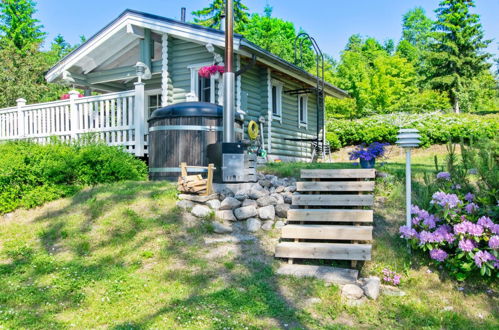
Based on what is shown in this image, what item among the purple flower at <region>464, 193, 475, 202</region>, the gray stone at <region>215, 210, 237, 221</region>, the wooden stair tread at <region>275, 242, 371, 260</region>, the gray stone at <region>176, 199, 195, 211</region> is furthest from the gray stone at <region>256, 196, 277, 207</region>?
the purple flower at <region>464, 193, 475, 202</region>

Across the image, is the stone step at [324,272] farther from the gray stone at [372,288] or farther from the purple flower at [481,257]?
the purple flower at [481,257]

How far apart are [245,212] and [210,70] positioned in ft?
16.6

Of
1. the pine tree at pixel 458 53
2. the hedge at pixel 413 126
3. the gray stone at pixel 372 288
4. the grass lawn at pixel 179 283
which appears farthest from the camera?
the pine tree at pixel 458 53

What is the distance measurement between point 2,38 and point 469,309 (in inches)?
1321

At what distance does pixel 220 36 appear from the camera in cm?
936

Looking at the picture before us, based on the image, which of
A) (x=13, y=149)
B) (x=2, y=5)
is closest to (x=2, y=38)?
(x=2, y=5)

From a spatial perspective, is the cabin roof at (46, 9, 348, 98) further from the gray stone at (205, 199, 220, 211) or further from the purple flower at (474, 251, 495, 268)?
the purple flower at (474, 251, 495, 268)

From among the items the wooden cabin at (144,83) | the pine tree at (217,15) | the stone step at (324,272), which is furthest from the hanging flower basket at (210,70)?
the pine tree at (217,15)

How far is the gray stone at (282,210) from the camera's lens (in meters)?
5.60

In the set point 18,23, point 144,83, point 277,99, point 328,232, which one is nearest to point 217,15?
point 18,23

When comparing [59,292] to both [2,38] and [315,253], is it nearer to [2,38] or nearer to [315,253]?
[315,253]

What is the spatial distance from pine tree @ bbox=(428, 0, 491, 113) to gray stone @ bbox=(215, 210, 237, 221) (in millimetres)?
27506

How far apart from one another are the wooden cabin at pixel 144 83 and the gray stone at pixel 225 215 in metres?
3.60

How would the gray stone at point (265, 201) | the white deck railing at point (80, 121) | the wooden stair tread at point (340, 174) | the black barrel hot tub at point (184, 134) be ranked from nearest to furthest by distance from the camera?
the gray stone at point (265, 201)
the wooden stair tread at point (340, 174)
the black barrel hot tub at point (184, 134)
the white deck railing at point (80, 121)
